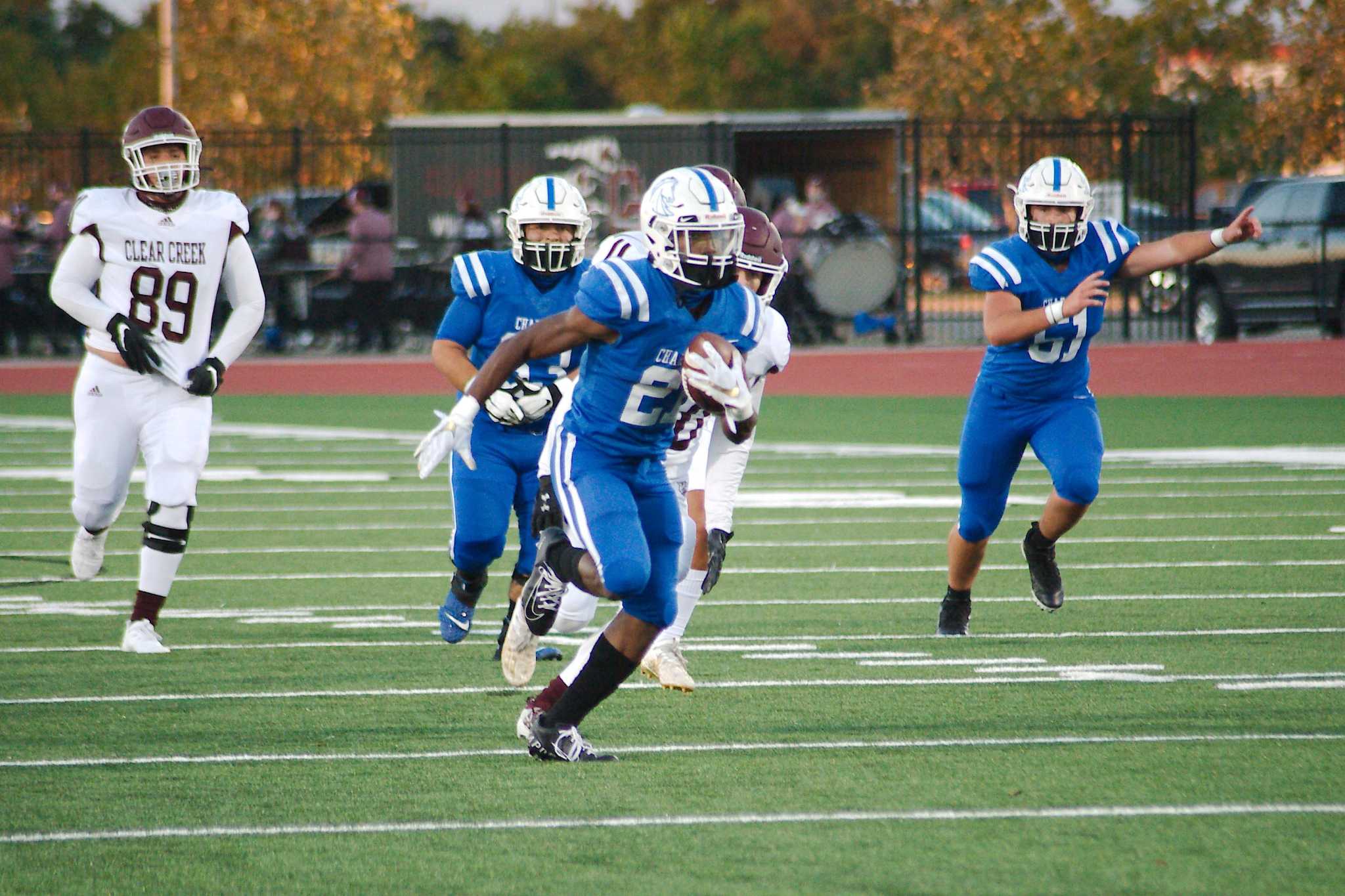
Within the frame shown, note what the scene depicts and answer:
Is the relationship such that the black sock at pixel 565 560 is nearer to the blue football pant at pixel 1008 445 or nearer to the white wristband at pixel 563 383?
the white wristband at pixel 563 383

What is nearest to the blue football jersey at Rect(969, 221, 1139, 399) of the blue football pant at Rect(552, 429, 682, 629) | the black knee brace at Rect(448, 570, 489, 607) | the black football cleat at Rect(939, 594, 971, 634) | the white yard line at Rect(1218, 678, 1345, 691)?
the black football cleat at Rect(939, 594, 971, 634)

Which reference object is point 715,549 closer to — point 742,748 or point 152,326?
point 742,748

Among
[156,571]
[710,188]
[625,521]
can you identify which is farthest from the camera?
[156,571]

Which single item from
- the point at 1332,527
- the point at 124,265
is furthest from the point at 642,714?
the point at 1332,527

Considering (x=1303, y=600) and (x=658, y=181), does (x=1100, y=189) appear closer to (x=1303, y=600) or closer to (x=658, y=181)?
(x=1303, y=600)

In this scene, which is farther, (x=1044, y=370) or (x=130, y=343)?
(x=1044, y=370)

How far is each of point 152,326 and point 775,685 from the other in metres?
2.67

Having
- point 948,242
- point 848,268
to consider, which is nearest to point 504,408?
point 848,268

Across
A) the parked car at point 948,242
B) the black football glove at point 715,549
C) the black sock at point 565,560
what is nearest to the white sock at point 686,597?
the black football glove at point 715,549

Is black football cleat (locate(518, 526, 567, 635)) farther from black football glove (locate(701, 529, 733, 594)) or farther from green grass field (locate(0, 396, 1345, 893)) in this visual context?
black football glove (locate(701, 529, 733, 594))

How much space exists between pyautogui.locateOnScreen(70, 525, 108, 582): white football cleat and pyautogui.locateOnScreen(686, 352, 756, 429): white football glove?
337 centimetres

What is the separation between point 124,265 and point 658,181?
8.74 feet

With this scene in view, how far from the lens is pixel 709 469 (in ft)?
23.3

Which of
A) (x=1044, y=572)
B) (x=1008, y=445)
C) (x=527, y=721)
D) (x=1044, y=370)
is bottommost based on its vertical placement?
(x=527, y=721)
